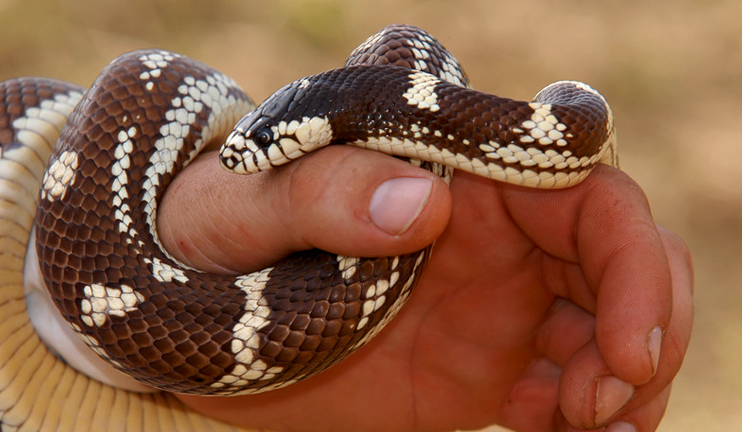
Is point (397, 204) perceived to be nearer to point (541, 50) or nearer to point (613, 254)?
point (613, 254)

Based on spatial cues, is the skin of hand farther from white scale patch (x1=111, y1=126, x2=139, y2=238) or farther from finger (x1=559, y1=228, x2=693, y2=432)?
white scale patch (x1=111, y1=126, x2=139, y2=238)

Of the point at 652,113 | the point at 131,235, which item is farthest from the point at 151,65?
the point at 652,113

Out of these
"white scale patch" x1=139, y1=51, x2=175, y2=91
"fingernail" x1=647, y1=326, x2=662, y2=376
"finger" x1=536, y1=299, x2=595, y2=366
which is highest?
"white scale patch" x1=139, y1=51, x2=175, y2=91

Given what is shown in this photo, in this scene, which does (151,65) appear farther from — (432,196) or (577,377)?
(577,377)

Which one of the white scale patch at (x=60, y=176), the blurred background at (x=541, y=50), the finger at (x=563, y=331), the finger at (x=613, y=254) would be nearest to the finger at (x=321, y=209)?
Answer: the white scale patch at (x=60, y=176)

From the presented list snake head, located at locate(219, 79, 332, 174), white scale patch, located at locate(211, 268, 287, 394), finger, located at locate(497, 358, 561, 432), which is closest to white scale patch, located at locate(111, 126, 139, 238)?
snake head, located at locate(219, 79, 332, 174)

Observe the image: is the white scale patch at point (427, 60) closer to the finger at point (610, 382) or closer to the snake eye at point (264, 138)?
the snake eye at point (264, 138)

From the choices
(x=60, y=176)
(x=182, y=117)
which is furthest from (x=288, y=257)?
(x=60, y=176)
